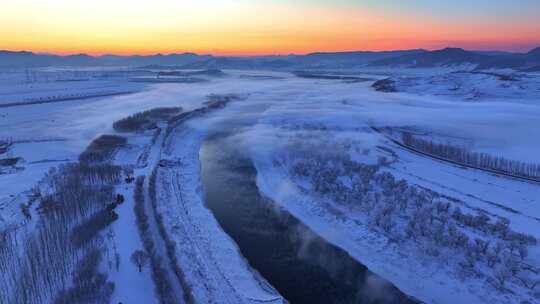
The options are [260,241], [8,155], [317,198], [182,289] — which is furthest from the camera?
[8,155]

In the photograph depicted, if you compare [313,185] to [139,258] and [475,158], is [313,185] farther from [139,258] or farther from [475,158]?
[475,158]

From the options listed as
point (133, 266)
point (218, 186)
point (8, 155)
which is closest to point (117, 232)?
point (133, 266)

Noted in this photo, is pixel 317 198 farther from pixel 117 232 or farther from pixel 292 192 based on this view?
pixel 117 232

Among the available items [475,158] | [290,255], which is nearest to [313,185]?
[290,255]

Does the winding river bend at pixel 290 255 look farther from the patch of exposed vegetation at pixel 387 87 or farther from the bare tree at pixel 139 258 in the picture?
the patch of exposed vegetation at pixel 387 87

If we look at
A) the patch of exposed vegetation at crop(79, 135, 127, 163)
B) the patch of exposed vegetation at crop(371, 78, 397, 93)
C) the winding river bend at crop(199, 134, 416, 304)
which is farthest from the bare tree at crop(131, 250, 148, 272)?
the patch of exposed vegetation at crop(371, 78, 397, 93)

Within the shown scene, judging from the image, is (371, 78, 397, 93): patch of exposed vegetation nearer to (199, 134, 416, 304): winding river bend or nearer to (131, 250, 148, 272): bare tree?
(199, 134, 416, 304): winding river bend
